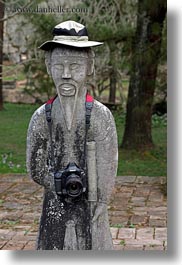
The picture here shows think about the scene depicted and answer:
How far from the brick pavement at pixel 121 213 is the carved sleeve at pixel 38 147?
1549 mm

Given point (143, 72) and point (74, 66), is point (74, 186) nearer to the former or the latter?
point (74, 66)

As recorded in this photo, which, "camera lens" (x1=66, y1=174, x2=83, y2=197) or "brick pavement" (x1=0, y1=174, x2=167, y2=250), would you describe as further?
"brick pavement" (x1=0, y1=174, x2=167, y2=250)

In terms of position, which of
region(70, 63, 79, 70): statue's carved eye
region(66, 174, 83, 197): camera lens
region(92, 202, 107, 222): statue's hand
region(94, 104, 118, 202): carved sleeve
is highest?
region(70, 63, 79, 70): statue's carved eye

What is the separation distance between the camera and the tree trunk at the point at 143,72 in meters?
8.39

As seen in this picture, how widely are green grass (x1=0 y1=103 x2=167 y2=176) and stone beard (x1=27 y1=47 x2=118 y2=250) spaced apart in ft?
14.5

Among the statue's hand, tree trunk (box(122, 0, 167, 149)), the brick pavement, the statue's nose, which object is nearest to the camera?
the statue's nose

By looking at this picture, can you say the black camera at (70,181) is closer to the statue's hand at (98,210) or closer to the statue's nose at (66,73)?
the statue's hand at (98,210)

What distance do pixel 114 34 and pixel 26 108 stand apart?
6348mm

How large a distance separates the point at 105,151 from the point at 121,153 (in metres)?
5.54

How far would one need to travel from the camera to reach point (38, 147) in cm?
339

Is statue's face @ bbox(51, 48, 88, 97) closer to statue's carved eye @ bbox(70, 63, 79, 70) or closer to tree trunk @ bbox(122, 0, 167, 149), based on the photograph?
statue's carved eye @ bbox(70, 63, 79, 70)

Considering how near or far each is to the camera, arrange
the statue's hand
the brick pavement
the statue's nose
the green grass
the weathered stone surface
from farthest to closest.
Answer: the green grass
the weathered stone surface
the brick pavement
the statue's hand
the statue's nose

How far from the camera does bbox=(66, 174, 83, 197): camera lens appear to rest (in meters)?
3.30

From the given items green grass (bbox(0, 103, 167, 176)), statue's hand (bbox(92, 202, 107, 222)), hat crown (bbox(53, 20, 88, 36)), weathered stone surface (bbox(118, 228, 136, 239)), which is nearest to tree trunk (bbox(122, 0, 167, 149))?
green grass (bbox(0, 103, 167, 176))
